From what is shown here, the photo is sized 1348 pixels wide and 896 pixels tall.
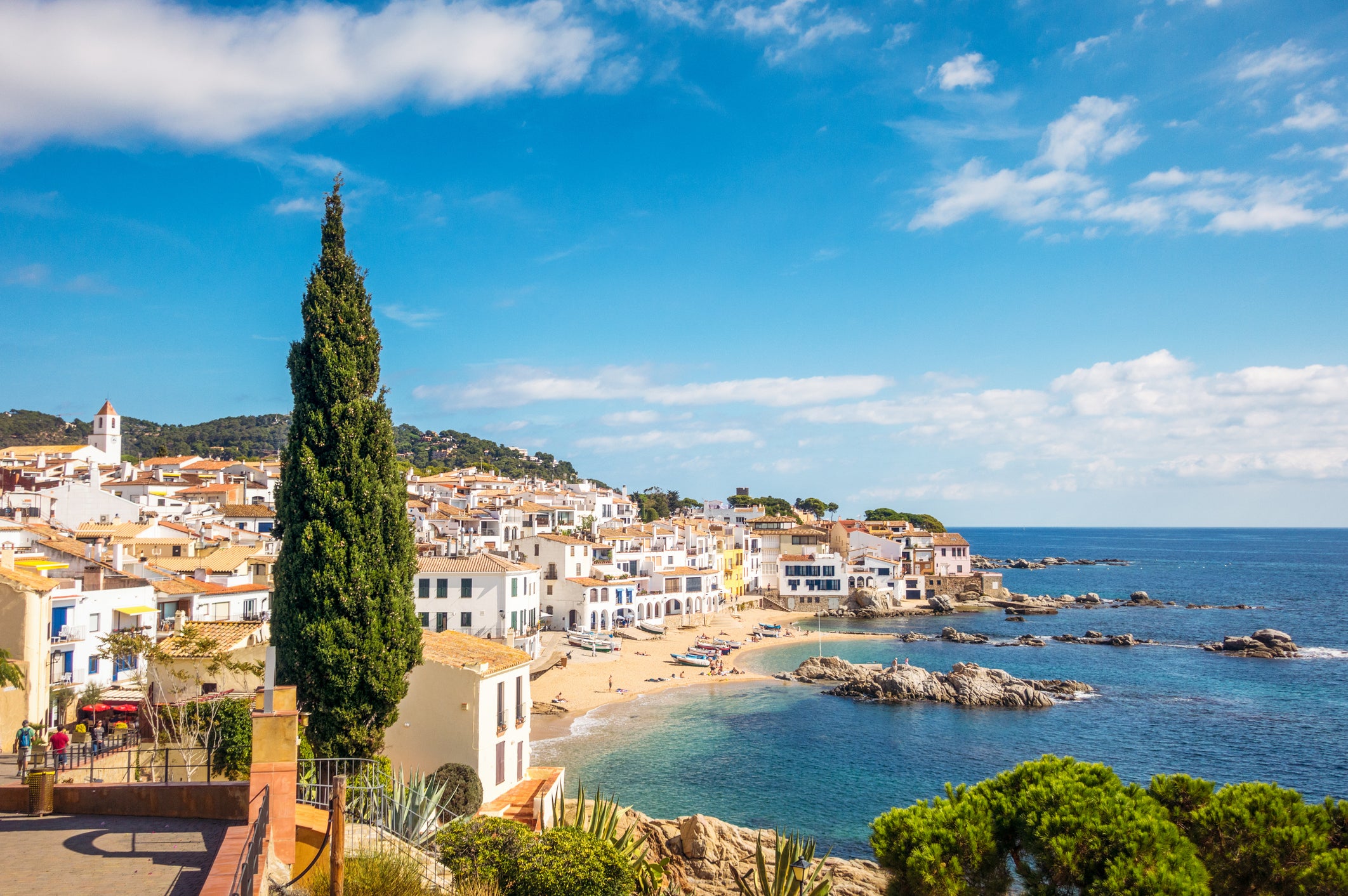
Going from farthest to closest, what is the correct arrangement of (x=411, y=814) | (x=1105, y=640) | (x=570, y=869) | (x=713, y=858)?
1. (x=1105, y=640)
2. (x=713, y=858)
3. (x=411, y=814)
4. (x=570, y=869)

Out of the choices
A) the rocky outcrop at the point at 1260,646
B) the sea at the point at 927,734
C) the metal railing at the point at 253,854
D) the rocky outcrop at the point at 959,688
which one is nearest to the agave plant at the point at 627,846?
the metal railing at the point at 253,854

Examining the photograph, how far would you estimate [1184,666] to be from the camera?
65875 mm

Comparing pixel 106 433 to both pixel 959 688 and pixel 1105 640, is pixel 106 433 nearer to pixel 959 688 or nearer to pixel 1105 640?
pixel 959 688

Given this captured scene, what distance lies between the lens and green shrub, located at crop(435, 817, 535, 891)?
13.9m

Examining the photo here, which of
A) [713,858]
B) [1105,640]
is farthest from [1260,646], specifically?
[713,858]

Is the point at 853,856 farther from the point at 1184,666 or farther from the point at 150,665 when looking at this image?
the point at 1184,666

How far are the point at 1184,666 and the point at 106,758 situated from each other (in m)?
71.8

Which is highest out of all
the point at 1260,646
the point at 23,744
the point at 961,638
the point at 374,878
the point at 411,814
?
the point at 374,878

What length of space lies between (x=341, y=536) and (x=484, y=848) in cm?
787

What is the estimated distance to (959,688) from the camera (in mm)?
53281

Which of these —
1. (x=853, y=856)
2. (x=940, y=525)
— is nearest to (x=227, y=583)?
(x=853, y=856)

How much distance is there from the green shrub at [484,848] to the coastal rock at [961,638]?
7105cm

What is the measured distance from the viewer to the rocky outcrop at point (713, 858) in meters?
23.6

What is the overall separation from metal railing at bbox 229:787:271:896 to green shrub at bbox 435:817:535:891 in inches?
171
